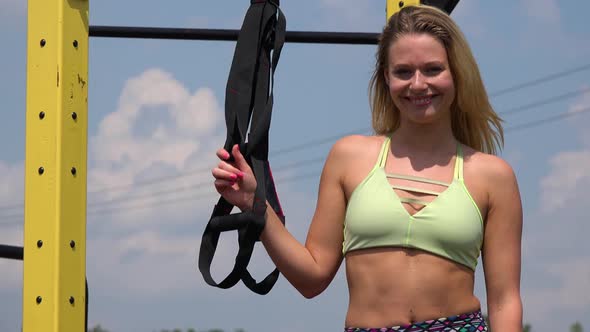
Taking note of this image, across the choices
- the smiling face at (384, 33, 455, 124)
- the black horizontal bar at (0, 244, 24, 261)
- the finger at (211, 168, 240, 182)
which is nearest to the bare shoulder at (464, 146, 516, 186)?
the smiling face at (384, 33, 455, 124)

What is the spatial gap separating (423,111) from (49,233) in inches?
42.0

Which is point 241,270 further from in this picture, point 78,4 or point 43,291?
point 78,4

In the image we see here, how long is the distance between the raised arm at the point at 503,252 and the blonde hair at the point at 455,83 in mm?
135

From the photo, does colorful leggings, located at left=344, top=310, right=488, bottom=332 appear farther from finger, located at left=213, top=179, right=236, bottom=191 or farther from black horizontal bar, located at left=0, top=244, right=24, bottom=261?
black horizontal bar, located at left=0, top=244, right=24, bottom=261

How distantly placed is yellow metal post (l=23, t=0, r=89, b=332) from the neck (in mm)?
920

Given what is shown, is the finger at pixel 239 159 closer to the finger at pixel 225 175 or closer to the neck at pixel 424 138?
the finger at pixel 225 175

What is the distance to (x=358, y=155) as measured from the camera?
2.27 m

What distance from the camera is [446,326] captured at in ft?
6.94

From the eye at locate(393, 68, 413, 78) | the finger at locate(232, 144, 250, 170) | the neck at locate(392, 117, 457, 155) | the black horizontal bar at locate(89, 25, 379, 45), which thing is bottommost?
the finger at locate(232, 144, 250, 170)

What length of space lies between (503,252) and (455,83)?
1.36 ft

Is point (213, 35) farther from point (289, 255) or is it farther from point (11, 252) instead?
point (289, 255)

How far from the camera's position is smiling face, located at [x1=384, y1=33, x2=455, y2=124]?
7.16 feet

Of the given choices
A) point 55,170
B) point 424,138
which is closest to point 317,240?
point 424,138

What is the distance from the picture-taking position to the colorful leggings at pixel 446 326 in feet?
6.89
